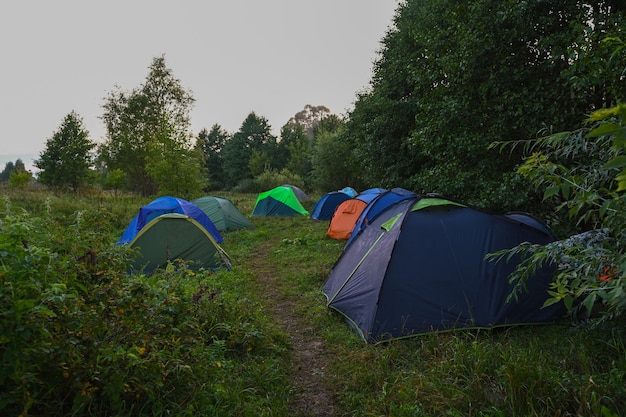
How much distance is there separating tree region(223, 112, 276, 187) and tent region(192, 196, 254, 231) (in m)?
23.4

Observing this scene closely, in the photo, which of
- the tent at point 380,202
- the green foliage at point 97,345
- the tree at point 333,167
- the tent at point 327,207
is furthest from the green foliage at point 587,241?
the tree at point 333,167

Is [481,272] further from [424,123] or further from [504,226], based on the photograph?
[424,123]

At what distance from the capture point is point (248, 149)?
3803cm

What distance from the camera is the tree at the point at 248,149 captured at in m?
37.0

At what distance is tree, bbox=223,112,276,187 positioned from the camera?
37.0 meters

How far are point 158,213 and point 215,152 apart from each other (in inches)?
1373

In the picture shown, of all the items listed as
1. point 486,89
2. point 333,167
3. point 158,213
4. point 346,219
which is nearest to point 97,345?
point 486,89

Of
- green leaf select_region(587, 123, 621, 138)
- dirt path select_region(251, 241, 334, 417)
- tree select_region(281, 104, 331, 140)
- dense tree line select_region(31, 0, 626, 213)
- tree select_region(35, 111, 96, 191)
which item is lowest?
dirt path select_region(251, 241, 334, 417)

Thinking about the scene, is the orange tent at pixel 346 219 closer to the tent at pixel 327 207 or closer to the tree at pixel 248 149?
the tent at pixel 327 207

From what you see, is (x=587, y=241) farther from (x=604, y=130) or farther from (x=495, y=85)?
(x=495, y=85)

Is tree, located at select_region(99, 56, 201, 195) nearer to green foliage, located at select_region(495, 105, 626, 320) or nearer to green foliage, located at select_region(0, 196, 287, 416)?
green foliage, located at select_region(0, 196, 287, 416)

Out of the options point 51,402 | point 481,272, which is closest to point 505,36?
point 481,272

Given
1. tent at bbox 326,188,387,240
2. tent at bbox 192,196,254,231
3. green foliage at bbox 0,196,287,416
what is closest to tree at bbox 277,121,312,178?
tent at bbox 192,196,254,231

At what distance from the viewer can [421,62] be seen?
8984 mm
